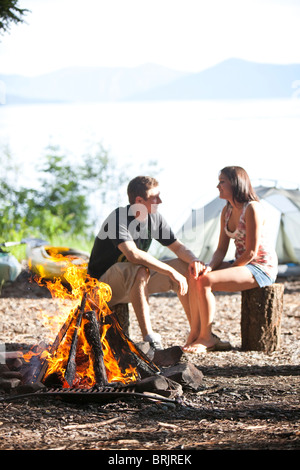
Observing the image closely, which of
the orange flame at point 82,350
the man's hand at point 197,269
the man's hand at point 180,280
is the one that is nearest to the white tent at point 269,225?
the man's hand at point 197,269

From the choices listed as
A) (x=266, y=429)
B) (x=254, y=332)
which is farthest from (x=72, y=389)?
(x=254, y=332)

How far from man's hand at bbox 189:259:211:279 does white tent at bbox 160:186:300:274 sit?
367 centimetres

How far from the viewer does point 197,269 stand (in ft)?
15.6

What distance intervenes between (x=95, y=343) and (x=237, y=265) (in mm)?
1536

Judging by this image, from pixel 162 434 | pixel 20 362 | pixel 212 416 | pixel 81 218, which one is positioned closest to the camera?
pixel 162 434

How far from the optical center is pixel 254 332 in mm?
5008

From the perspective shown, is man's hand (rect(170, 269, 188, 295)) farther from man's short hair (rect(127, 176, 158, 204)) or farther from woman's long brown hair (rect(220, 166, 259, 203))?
Answer: woman's long brown hair (rect(220, 166, 259, 203))

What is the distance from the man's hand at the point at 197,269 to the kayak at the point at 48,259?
2787 millimetres

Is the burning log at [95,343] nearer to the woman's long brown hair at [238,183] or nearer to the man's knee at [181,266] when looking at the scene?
the man's knee at [181,266]

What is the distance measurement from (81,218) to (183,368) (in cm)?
732

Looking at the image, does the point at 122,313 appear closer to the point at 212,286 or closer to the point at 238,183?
the point at 212,286

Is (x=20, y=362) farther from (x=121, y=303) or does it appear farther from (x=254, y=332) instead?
(x=254, y=332)

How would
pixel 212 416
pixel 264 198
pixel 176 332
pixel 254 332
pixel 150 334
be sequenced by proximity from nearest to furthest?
pixel 212 416
pixel 150 334
pixel 254 332
pixel 176 332
pixel 264 198

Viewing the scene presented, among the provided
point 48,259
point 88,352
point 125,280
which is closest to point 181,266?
point 125,280
